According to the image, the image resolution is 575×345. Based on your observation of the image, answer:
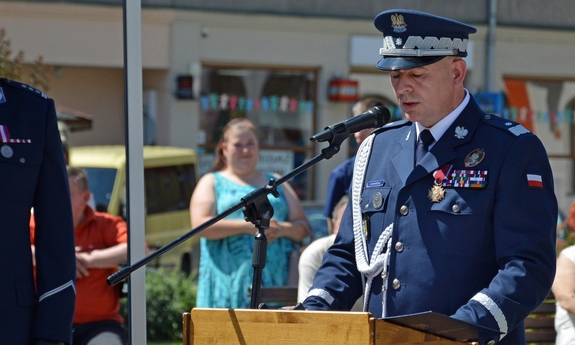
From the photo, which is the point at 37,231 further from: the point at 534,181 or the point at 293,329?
the point at 534,181

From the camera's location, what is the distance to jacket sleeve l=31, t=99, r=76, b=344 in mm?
3092

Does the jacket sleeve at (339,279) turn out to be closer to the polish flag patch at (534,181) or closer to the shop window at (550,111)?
the polish flag patch at (534,181)

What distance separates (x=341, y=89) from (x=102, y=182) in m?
6.91

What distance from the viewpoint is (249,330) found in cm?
253

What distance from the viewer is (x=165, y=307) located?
891cm

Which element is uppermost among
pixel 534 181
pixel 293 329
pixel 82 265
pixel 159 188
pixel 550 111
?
pixel 534 181

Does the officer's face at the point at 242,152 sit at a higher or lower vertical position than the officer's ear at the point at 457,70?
lower

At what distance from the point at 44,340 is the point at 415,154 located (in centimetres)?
130

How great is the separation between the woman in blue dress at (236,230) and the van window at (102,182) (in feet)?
16.6

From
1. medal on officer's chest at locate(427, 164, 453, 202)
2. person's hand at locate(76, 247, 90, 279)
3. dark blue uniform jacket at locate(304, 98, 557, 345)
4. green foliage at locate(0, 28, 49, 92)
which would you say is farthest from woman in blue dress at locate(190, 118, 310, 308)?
medal on officer's chest at locate(427, 164, 453, 202)

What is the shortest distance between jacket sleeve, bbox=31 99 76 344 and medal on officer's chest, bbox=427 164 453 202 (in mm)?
1157

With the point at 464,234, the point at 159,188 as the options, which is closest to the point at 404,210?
the point at 464,234

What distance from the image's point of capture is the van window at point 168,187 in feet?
→ 38.5

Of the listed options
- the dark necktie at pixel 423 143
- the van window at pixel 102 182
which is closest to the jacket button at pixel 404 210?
the dark necktie at pixel 423 143
